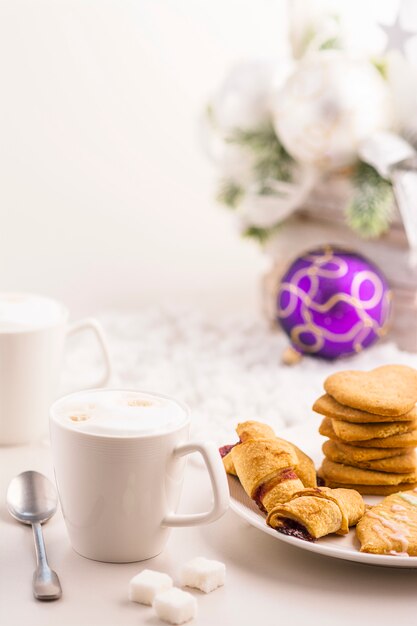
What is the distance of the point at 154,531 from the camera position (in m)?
0.80

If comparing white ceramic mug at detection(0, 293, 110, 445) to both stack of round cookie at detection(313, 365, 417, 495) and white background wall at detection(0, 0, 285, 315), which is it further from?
white background wall at detection(0, 0, 285, 315)

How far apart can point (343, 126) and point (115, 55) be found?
33.0 inches

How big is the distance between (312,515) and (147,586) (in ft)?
0.49

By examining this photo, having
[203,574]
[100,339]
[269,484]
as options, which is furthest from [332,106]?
[203,574]

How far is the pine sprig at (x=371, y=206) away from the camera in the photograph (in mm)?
1427

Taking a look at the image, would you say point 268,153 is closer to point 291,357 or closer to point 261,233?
point 261,233

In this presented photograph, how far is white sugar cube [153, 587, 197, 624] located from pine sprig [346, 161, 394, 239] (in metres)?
0.83

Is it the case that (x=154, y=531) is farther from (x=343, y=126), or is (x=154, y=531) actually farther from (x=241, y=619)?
(x=343, y=126)

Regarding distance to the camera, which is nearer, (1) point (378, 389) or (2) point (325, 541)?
(2) point (325, 541)

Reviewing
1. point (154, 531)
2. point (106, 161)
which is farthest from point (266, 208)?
point (154, 531)

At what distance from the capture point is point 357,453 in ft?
2.94

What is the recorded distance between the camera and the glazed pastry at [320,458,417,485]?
899mm

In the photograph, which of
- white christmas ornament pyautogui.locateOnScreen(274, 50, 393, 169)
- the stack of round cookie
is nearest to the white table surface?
the stack of round cookie

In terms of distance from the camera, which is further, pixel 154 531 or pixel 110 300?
pixel 110 300
